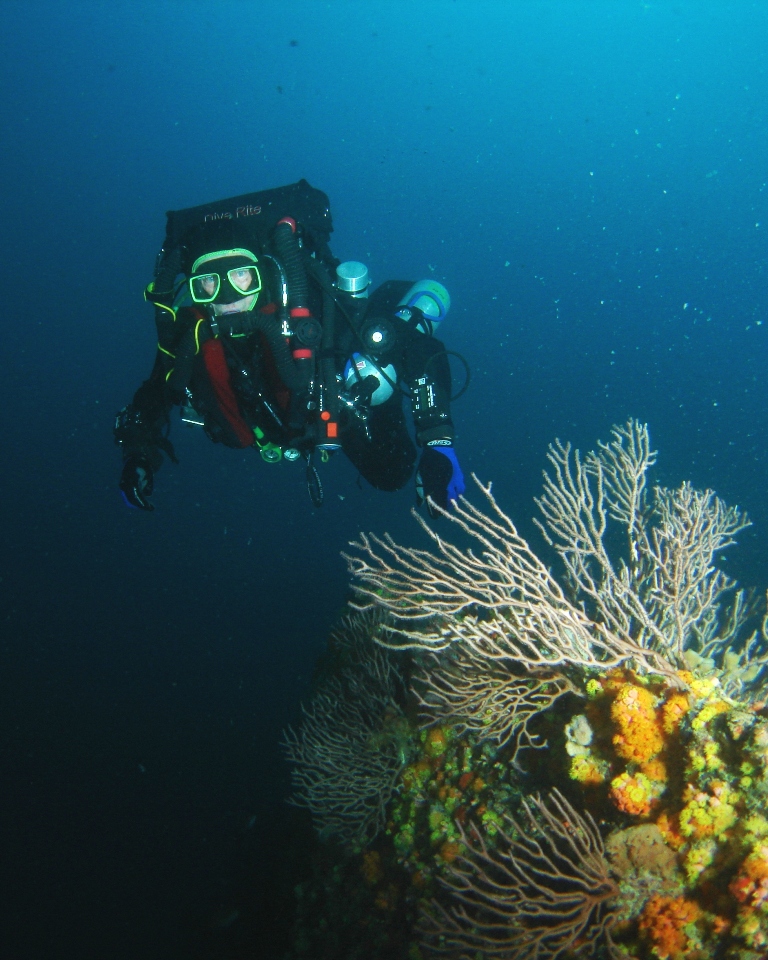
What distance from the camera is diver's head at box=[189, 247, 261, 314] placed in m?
4.45

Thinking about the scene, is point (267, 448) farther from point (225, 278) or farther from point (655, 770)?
point (655, 770)

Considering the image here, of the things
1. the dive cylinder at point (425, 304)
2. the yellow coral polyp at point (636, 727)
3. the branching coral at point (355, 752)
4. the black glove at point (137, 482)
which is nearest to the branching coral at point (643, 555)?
the yellow coral polyp at point (636, 727)

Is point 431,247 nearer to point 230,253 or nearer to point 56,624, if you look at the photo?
point 56,624

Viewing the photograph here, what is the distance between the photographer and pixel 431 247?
7325cm

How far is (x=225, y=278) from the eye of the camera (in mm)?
4445

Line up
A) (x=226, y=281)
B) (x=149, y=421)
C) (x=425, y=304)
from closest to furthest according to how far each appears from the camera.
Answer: (x=226, y=281), (x=149, y=421), (x=425, y=304)

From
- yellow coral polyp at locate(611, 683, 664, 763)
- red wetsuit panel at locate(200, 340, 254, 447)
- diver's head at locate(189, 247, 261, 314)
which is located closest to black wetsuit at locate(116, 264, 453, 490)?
red wetsuit panel at locate(200, 340, 254, 447)

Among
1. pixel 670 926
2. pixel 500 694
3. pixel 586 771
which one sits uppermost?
pixel 500 694

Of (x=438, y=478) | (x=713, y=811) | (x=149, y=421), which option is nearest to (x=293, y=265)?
(x=149, y=421)

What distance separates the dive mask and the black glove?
5.04 ft

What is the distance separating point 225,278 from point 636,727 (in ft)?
13.9

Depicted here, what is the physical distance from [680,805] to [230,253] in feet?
15.5

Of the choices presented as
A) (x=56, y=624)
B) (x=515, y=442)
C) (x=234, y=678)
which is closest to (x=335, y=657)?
(x=234, y=678)

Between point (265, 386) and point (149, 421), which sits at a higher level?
point (149, 421)
